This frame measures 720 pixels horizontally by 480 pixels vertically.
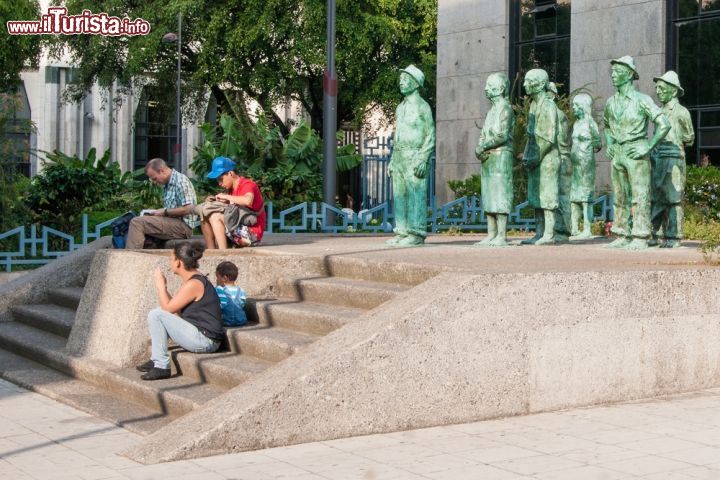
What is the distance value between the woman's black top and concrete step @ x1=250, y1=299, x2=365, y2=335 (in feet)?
2.24

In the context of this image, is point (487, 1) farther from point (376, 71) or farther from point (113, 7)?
point (113, 7)

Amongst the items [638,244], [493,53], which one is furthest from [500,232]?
[493,53]

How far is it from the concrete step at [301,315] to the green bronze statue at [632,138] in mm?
4355

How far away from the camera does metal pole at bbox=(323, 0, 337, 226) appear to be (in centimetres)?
1914

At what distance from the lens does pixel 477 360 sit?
938cm

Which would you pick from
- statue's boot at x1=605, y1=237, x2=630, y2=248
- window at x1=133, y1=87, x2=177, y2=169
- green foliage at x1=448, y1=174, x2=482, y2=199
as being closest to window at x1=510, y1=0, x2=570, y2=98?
green foliage at x1=448, y1=174, x2=482, y2=199

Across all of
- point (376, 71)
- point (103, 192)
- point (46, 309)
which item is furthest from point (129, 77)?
point (46, 309)

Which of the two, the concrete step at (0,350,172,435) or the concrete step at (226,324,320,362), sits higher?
the concrete step at (226,324,320,362)

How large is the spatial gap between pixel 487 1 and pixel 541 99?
13307 mm

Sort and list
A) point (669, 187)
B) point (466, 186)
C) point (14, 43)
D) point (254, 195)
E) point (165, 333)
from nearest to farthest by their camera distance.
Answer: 1. point (165, 333)
2. point (254, 195)
3. point (669, 187)
4. point (466, 186)
5. point (14, 43)

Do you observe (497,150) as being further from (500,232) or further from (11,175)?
(11,175)

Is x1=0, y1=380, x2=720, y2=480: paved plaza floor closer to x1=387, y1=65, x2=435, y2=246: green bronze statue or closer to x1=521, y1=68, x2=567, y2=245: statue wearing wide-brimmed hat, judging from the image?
x1=387, y1=65, x2=435, y2=246: green bronze statue

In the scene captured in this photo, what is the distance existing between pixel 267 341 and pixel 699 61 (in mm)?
15353

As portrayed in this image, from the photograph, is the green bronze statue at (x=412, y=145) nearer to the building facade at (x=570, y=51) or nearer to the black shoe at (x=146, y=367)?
the black shoe at (x=146, y=367)
